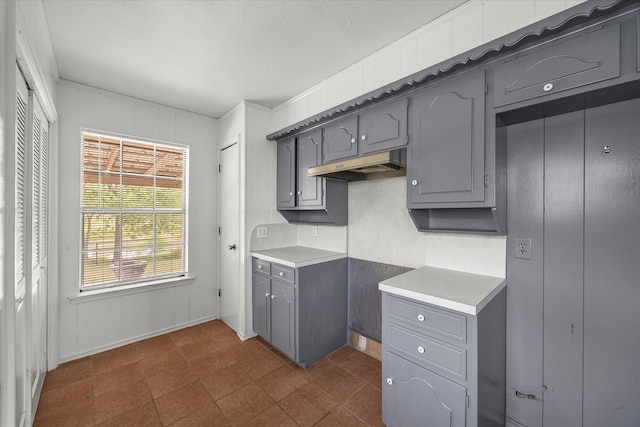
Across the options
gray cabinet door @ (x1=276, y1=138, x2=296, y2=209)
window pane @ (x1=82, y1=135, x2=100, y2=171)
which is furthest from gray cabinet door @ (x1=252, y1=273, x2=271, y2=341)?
window pane @ (x1=82, y1=135, x2=100, y2=171)

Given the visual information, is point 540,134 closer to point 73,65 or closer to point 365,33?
point 365,33

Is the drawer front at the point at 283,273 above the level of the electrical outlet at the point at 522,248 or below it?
below

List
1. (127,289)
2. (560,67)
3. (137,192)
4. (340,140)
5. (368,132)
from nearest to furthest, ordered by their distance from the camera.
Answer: (560,67)
(368,132)
(340,140)
(127,289)
(137,192)

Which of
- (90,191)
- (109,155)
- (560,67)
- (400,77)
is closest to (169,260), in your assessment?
(90,191)

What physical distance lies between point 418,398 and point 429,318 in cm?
46

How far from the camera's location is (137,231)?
2.80m

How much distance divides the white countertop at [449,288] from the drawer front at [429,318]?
0.15 ft

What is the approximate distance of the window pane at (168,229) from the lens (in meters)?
2.95

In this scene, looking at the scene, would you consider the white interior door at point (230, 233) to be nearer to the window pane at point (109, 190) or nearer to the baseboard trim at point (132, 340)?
the baseboard trim at point (132, 340)

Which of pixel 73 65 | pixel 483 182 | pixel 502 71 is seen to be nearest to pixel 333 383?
pixel 483 182

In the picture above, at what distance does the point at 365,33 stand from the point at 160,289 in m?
3.15

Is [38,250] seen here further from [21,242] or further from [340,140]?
[340,140]

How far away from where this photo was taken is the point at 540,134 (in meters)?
1.49

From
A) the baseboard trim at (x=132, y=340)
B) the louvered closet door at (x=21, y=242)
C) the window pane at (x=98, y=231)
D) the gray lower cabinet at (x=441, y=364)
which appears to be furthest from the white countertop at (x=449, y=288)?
the window pane at (x=98, y=231)
